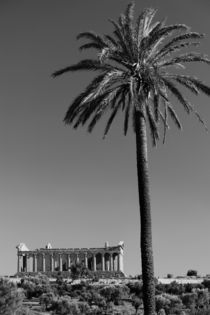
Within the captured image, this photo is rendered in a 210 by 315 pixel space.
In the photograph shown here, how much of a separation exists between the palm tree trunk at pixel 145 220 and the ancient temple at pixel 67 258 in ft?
328

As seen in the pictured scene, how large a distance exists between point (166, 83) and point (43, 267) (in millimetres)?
104555

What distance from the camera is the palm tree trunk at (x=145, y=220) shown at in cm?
1970

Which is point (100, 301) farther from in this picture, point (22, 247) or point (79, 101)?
point (22, 247)

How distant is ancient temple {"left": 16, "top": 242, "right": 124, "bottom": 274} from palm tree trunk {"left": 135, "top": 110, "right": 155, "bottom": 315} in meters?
99.8

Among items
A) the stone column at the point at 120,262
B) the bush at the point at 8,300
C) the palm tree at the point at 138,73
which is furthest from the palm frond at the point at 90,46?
the stone column at the point at 120,262

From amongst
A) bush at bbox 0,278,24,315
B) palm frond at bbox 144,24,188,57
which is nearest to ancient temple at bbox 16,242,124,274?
bush at bbox 0,278,24,315

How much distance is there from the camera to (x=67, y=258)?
122 m

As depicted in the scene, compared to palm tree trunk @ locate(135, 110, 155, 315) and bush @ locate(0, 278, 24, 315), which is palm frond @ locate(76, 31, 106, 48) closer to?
palm tree trunk @ locate(135, 110, 155, 315)

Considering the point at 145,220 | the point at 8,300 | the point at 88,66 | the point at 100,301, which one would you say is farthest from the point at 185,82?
the point at 100,301

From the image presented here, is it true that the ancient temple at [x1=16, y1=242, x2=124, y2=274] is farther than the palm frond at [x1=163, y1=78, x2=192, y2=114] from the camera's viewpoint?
Yes

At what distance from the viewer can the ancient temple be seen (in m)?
120

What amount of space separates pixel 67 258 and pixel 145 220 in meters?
105

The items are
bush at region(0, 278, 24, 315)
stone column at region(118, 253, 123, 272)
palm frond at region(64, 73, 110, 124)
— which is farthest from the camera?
stone column at region(118, 253, 123, 272)

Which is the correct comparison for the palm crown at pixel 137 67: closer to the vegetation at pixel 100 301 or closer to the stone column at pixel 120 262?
the vegetation at pixel 100 301
